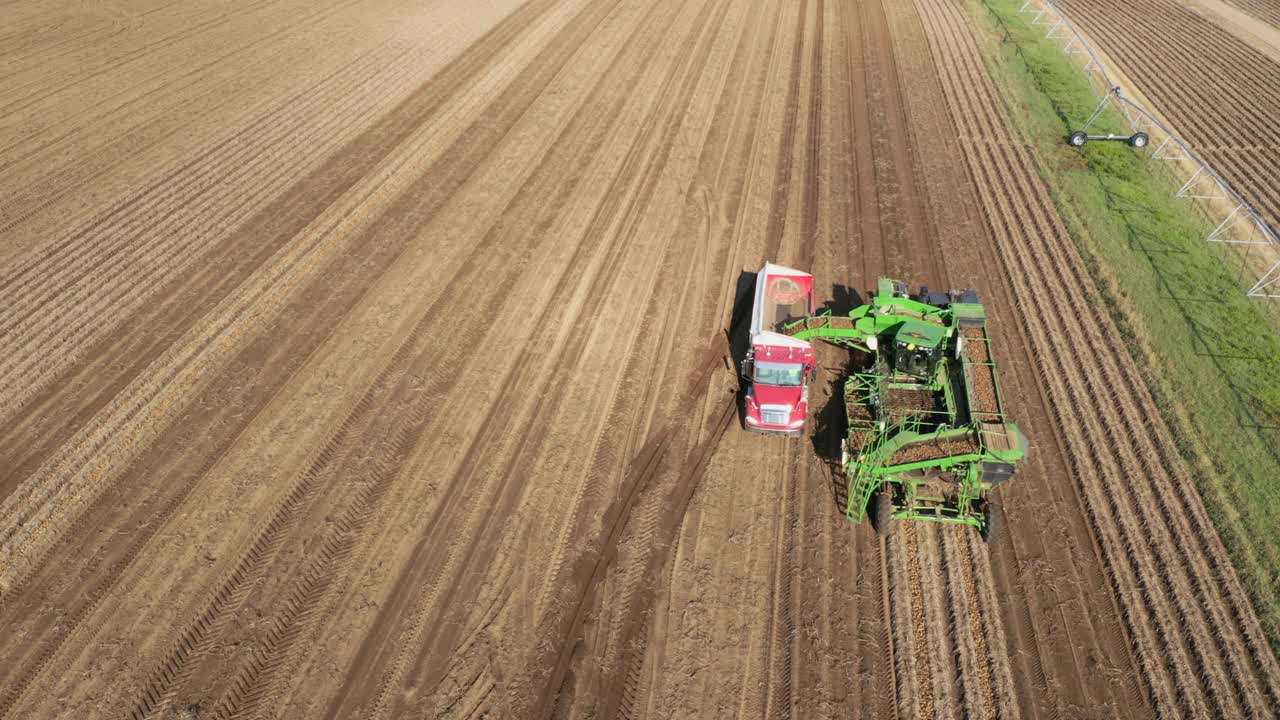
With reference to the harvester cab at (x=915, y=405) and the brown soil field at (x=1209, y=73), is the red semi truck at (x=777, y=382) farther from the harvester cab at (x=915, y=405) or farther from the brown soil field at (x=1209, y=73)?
the brown soil field at (x=1209, y=73)

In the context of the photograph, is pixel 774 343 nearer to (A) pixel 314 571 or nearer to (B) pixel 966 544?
(B) pixel 966 544

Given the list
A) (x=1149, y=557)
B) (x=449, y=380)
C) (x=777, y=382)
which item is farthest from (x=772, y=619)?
(x=449, y=380)

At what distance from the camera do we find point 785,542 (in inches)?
529

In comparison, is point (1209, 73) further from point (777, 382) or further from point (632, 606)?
point (632, 606)

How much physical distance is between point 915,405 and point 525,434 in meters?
8.68

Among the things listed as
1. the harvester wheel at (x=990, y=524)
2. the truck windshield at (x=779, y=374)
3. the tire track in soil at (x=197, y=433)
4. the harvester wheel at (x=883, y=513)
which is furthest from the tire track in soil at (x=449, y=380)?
the harvester wheel at (x=990, y=524)

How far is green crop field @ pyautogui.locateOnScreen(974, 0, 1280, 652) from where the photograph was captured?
14.0 metres

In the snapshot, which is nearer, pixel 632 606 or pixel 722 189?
pixel 632 606

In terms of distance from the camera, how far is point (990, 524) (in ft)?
42.7

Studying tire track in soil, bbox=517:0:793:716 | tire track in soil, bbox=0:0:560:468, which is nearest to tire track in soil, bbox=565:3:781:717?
tire track in soil, bbox=517:0:793:716

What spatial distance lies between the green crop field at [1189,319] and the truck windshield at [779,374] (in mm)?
8858

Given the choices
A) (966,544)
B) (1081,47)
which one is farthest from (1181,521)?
(1081,47)

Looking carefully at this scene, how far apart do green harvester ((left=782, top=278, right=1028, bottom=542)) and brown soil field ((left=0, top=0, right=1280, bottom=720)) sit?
0.79m

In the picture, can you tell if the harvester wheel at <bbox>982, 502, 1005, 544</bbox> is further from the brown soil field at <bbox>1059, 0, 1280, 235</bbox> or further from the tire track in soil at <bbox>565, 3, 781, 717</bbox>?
the brown soil field at <bbox>1059, 0, 1280, 235</bbox>
